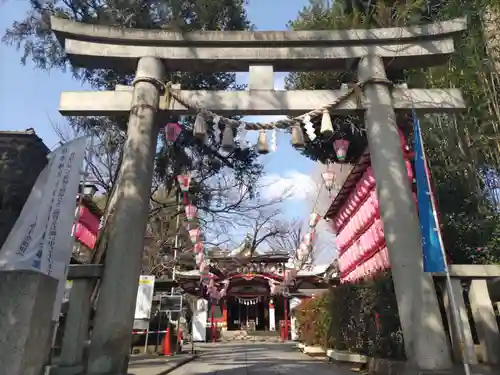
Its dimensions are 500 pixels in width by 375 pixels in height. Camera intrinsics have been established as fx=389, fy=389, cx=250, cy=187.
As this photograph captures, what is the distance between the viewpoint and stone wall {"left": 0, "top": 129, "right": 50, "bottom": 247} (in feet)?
18.5

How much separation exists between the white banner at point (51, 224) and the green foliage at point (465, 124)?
17.3 feet

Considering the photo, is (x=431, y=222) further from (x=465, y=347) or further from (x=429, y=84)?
(x=429, y=84)

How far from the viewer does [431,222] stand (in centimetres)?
533

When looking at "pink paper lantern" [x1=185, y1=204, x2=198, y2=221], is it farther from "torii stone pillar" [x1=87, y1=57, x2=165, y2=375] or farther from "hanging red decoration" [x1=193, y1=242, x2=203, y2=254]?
"torii stone pillar" [x1=87, y1=57, x2=165, y2=375]

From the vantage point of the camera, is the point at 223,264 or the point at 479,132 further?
the point at 223,264

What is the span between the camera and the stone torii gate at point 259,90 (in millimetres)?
6020

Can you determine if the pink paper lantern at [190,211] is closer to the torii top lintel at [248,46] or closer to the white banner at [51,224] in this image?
the torii top lintel at [248,46]

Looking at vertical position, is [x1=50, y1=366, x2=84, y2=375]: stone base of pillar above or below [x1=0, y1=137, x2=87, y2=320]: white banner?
below

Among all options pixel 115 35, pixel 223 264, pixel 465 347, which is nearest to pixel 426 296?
pixel 465 347

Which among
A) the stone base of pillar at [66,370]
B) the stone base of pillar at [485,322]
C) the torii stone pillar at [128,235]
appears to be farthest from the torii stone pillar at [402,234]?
the stone base of pillar at [66,370]

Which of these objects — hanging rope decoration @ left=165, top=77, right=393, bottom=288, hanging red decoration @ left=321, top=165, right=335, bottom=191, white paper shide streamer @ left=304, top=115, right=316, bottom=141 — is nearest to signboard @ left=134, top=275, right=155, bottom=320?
hanging red decoration @ left=321, top=165, right=335, bottom=191

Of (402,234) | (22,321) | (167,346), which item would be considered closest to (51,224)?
(22,321)

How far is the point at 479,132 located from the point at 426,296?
458cm

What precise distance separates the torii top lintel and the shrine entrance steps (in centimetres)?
2507
